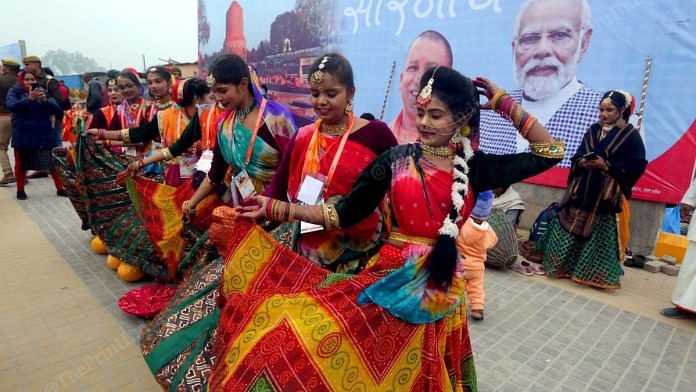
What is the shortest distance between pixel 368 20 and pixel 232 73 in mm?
5947

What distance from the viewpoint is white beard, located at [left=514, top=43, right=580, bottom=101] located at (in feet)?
17.6

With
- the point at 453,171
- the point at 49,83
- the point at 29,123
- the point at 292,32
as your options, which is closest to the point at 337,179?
the point at 453,171

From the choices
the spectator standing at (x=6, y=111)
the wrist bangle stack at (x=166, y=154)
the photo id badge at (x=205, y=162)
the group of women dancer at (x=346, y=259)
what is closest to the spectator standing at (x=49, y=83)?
the spectator standing at (x=6, y=111)

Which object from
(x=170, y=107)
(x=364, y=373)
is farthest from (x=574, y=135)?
(x=364, y=373)

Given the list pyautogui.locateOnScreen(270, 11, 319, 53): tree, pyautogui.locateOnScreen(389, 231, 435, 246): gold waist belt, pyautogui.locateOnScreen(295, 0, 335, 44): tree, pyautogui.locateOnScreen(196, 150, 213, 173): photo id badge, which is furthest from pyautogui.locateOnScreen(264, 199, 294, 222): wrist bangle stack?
pyautogui.locateOnScreen(270, 11, 319, 53): tree

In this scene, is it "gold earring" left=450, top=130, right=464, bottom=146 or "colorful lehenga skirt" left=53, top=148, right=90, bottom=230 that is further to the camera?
"colorful lehenga skirt" left=53, top=148, right=90, bottom=230

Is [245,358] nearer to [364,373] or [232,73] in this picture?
[364,373]

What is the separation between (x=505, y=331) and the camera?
11.0 ft

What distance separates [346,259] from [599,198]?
322 cm

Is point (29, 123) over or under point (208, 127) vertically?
under

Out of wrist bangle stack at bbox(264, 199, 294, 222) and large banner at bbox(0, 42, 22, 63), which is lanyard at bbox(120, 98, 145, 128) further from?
large banner at bbox(0, 42, 22, 63)

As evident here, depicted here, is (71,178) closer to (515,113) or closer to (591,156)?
(515,113)

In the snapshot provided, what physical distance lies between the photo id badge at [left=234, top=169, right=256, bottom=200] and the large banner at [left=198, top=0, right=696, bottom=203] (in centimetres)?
443

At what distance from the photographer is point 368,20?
781 cm
